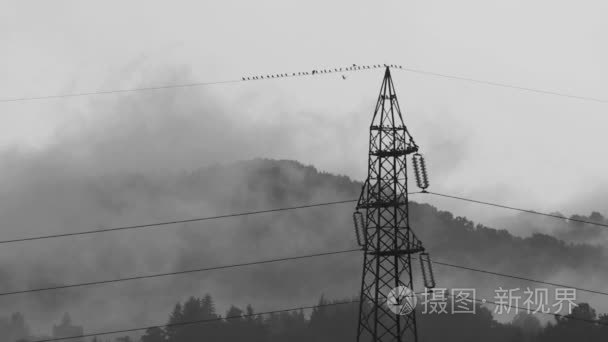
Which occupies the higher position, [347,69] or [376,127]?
[347,69]

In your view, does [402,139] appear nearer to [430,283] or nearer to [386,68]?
[386,68]

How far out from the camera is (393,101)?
10550cm

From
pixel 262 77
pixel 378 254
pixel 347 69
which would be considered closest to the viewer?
pixel 378 254

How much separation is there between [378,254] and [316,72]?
38724mm

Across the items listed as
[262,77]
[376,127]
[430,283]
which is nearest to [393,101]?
[376,127]
